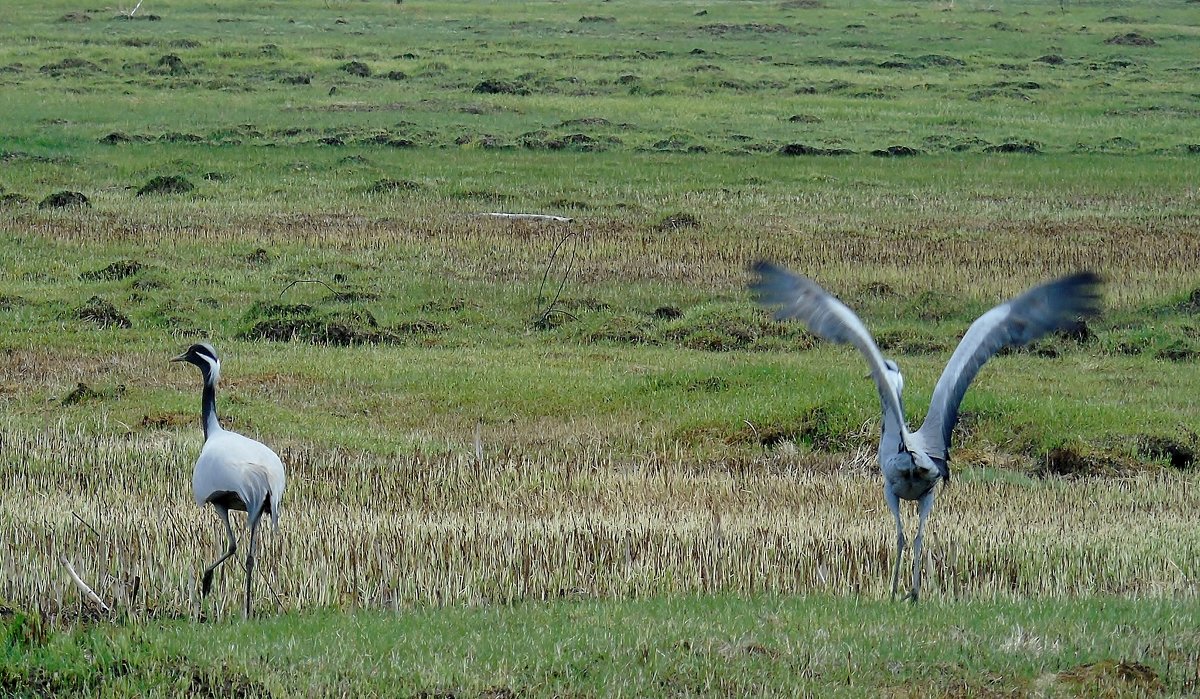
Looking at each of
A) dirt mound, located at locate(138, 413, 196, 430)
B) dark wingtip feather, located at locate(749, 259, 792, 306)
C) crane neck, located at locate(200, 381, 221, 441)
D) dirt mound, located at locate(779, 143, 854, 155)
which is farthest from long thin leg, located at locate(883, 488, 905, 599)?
dirt mound, located at locate(779, 143, 854, 155)

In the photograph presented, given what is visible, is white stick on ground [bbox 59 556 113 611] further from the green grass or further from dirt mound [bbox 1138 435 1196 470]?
dirt mound [bbox 1138 435 1196 470]

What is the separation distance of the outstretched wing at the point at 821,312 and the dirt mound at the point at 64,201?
17940 millimetres

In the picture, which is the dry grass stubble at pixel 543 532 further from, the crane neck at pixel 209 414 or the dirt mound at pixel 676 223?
the dirt mound at pixel 676 223

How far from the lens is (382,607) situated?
23.8 feet

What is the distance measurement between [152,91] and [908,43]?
→ 29.4m

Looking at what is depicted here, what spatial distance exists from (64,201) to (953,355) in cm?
1894

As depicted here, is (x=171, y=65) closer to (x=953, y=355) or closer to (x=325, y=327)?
(x=325, y=327)

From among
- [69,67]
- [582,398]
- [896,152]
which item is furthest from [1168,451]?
[69,67]

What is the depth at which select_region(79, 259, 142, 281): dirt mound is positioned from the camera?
18.2 metres

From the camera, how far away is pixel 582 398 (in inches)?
526

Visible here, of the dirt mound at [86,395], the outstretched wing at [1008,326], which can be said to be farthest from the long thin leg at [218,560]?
the dirt mound at [86,395]

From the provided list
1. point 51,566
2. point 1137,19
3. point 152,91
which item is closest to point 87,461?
point 51,566

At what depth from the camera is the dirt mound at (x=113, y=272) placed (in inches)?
718

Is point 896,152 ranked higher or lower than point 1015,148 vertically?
lower
